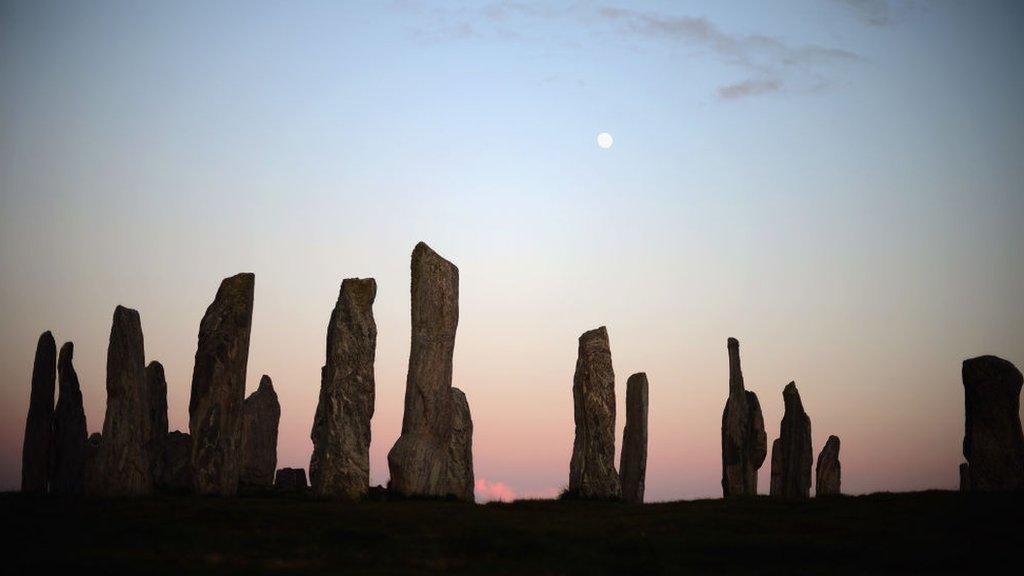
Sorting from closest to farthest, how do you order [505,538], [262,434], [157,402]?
[505,538] → [157,402] → [262,434]

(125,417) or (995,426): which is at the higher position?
(995,426)

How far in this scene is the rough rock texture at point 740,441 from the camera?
33.2 metres

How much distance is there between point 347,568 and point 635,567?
3933mm

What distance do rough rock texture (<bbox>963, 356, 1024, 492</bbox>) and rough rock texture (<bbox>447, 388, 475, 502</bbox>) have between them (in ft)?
37.2

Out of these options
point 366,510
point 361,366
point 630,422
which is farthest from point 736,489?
point 366,510

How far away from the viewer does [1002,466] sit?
83.9 ft

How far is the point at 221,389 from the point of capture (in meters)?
26.0

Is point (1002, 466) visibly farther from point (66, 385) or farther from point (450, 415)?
point (66, 385)

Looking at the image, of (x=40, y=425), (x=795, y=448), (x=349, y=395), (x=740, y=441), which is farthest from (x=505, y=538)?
(x=795, y=448)

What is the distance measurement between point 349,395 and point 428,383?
1846mm

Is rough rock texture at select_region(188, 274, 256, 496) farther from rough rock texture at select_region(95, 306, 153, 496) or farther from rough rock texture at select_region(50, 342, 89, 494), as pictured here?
rough rock texture at select_region(50, 342, 89, 494)

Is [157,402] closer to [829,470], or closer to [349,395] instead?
[349,395]

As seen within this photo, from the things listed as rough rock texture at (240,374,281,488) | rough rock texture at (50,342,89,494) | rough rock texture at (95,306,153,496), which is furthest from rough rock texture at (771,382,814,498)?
rough rock texture at (50,342,89,494)

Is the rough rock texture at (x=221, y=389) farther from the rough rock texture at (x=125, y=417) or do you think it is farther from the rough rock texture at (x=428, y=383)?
the rough rock texture at (x=428, y=383)
